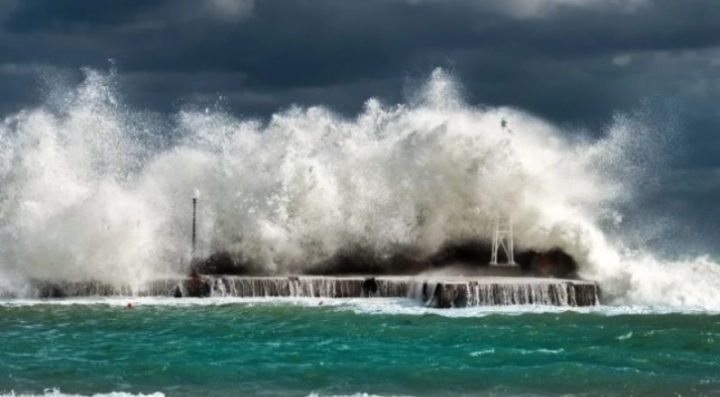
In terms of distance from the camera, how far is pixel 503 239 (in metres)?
29.5

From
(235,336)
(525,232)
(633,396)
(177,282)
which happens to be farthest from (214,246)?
(633,396)

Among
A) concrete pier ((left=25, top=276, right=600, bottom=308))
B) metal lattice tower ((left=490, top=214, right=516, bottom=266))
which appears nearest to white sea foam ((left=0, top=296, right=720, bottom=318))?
concrete pier ((left=25, top=276, right=600, bottom=308))

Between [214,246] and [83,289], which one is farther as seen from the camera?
[214,246]

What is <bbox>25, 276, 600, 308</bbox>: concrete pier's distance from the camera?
24.4 m

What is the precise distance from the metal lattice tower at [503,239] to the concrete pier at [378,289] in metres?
2.35

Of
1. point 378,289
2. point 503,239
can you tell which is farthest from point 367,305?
point 503,239

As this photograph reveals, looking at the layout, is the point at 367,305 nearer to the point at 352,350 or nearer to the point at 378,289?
the point at 378,289

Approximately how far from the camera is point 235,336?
2014 centimetres

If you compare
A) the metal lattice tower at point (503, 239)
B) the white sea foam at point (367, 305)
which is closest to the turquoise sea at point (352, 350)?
the white sea foam at point (367, 305)

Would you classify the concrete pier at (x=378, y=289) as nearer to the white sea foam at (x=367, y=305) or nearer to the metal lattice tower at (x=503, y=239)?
the white sea foam at (x=367, y=305)

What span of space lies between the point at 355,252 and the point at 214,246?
403 centimetres

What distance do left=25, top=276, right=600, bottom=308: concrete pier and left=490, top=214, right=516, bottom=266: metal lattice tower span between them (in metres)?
2.35

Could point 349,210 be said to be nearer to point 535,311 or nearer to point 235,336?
point 535,311

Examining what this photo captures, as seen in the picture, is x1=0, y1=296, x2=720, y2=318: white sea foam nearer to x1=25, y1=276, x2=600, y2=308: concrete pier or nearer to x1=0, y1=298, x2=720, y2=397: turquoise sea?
x1=0, y1=298, x2=720, y2=397: turquoise sea
